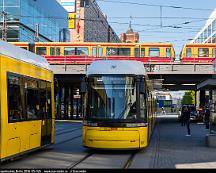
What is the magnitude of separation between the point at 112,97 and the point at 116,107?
1.24ft

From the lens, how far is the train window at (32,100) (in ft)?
45.6

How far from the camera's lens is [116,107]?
16250mm

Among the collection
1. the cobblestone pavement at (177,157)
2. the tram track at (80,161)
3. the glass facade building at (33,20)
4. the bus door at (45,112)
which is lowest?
the cobblestone pavement at (177,157)

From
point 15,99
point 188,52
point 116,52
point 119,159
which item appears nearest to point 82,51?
point 116,52

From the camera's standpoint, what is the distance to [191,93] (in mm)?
126938

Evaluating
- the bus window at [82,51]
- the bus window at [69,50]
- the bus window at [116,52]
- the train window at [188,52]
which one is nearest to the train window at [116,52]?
the bus window at [116,52]

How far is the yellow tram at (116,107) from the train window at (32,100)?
218 cm

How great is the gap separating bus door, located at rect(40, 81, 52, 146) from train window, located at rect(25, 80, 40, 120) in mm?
598

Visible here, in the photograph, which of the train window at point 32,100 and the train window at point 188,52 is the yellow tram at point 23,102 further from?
the train window at point 188,52

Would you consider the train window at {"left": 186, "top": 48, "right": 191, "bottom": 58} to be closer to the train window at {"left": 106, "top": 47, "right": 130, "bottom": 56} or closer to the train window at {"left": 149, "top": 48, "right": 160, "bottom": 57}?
the train window at {"left": 149, "top": 48, "right": 160, "bottom": 57}

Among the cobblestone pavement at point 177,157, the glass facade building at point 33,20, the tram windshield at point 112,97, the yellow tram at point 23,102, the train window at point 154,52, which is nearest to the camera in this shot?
the yellow tram at point 23,102

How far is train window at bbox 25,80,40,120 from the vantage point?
13.9 m

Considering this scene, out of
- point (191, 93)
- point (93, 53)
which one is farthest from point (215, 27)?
point (93, 53)

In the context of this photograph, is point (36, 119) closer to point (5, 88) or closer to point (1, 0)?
point (5, 88)
